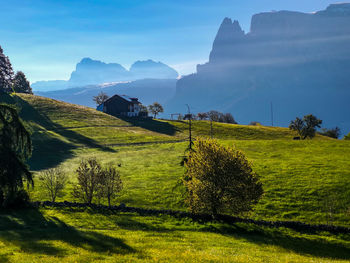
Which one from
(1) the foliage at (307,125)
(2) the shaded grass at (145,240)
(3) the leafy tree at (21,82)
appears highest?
(3) the leafy tree at (21,82)

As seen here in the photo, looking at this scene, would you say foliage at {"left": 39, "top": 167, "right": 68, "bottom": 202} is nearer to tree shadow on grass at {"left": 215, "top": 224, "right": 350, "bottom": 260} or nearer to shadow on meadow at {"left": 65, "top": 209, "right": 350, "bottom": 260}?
shadow on meadow at {"left": 65, "top": 209, "right": 350, "bottom": 260}

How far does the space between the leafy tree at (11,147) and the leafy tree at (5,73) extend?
143m

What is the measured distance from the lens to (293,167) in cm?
4978

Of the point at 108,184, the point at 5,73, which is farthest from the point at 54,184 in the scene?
the point at 5,73

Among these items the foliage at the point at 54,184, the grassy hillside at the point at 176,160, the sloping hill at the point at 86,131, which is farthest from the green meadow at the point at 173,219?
the foliage at the point at 54,184

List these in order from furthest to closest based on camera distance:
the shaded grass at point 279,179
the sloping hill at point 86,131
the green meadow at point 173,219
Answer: the sloping hill at point 86,131, the shaded grass at point 279,179, the green meadow at point 173,219

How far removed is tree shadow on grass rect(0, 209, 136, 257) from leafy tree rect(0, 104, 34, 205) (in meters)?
3.13

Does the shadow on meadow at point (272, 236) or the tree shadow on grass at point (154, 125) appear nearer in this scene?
the shadow on meadow at point (272, 236)

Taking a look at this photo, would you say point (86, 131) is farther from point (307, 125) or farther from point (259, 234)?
point (259, 234)

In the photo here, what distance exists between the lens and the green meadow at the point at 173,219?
1870 centimetres

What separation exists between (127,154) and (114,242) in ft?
169

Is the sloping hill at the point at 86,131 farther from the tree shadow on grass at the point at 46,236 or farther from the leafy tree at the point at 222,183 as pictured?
the leafy tree at the point at 222,183

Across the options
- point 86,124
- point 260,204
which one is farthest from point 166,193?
point 86,124

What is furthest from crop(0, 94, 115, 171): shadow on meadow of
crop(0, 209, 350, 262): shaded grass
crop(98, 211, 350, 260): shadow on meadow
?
crop(98, 211, 350, 260): shadow on meadow
